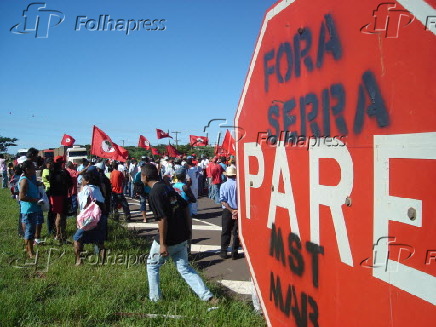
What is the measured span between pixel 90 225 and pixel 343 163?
5.95m

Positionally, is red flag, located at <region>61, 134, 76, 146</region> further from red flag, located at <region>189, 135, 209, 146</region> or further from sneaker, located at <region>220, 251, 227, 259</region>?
sneaker, located at <region>220, 251, 227, 259</region>

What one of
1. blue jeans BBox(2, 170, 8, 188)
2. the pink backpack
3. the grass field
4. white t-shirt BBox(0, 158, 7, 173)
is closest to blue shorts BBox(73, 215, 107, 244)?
the pink backpack

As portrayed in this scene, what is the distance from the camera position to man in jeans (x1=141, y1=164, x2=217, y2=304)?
452 centimetres

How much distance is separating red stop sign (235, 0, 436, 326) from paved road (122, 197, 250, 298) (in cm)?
413

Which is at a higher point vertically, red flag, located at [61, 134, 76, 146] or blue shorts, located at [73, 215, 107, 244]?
red flag, located at [61, 134, 76, 146]

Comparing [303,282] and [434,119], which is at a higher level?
[434,119]

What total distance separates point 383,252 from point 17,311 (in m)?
4.21

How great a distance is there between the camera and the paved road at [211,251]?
582 centimetres

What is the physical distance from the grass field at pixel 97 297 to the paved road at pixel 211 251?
48cm

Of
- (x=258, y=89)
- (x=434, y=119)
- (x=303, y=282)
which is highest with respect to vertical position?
(x=258, y=89)

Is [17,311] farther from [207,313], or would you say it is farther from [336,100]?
[336,100]

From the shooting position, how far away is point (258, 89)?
1373mm

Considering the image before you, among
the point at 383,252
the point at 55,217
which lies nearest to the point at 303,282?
the point at 383,252

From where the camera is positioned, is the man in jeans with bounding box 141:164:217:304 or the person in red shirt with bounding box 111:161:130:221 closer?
the man in jeans with bounding box 141:164:217:304
